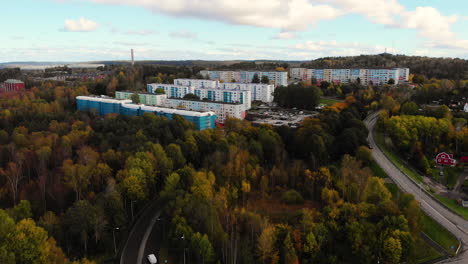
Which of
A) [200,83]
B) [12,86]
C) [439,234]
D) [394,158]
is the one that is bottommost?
[439,234]

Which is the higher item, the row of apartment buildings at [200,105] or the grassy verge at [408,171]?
the row of apartment buildings at [200,105]

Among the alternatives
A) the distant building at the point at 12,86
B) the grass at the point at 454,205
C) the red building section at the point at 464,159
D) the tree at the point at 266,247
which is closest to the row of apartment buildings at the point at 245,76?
the distant building at the point at 12,86

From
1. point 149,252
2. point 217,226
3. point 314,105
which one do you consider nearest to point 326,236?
point 217,226

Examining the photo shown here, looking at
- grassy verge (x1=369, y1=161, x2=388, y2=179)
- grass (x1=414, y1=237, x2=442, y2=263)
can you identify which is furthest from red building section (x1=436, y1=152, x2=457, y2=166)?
grass (x1=414, y1=237, x2=442, y2=263)

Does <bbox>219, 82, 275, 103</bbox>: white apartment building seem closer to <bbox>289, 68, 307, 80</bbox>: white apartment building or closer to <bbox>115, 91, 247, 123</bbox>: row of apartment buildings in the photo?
<bbox>115, 91, 247, 123</bbox>: row of apartment buildings

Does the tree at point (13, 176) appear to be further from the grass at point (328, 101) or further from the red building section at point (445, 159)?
the grass at point (328, 101)

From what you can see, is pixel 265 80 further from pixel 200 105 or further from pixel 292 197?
pixel 292 197

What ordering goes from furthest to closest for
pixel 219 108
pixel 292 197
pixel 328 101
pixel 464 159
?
pixel 328 101, pixel 219 108, pixel 464 159, pixel 292 197

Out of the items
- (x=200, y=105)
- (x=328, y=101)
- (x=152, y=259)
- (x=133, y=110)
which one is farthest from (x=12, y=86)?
(x=152, y=259)
